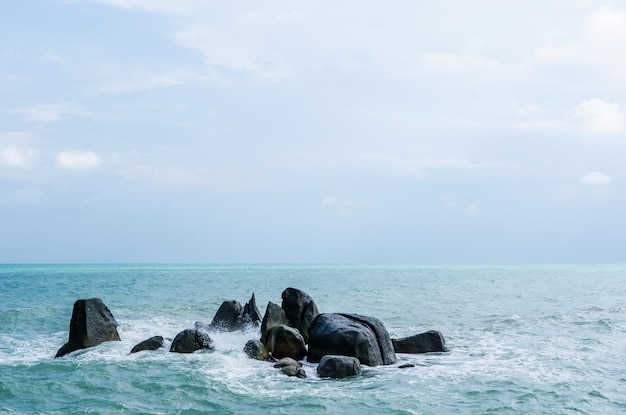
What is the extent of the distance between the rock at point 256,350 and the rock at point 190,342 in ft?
7.11

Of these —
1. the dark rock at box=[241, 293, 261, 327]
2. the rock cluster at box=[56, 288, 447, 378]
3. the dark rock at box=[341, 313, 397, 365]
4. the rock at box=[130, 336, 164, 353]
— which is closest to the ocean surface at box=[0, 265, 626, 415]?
the rock at box=[130, 336, 164, 353]

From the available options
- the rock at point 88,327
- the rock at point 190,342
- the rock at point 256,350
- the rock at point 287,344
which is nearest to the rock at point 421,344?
the rock at point 287,344

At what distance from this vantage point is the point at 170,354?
23.6 metres

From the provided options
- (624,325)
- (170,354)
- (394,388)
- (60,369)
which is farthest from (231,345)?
(624,325)

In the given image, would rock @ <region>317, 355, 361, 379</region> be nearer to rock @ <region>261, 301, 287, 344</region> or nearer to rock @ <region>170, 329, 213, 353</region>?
rock @ <region>261, 301, 287, 344</region>

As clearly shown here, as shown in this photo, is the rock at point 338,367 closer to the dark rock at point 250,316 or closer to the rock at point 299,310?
the rock at point 299,310

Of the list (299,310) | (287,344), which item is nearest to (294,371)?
(287,344)

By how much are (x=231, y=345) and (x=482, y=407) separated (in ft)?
37.8

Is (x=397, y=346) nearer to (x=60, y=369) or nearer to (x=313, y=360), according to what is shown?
(x=313, y=360)

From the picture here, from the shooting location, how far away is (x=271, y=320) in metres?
25.1

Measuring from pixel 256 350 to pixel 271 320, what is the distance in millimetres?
2071

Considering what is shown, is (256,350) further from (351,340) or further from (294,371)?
(351,340)

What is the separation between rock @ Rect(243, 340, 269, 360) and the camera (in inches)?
909

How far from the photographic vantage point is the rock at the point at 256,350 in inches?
909
